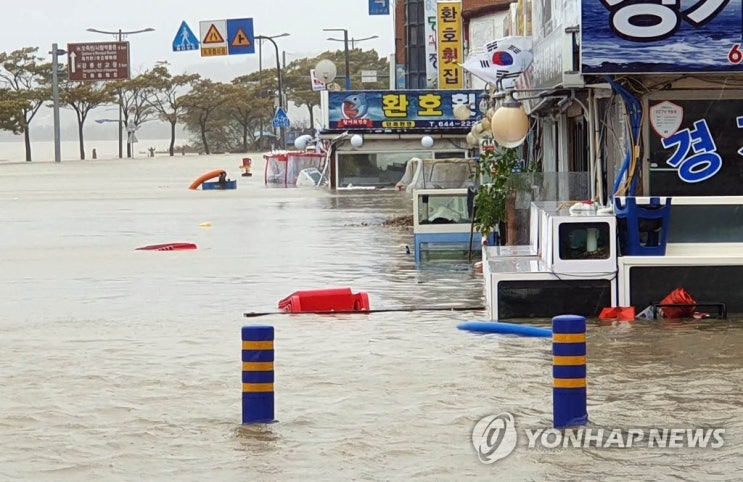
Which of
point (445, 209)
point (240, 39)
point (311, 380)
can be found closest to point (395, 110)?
point (240, 39)

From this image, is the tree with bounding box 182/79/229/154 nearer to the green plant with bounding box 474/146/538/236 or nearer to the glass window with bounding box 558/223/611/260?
the green plant with bounding box 474/146/538/236

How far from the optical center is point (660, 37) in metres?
14.6

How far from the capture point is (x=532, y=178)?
1922 centimetres

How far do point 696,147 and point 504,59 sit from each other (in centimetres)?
708

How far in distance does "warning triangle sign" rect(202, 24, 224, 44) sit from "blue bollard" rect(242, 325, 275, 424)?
61718mm

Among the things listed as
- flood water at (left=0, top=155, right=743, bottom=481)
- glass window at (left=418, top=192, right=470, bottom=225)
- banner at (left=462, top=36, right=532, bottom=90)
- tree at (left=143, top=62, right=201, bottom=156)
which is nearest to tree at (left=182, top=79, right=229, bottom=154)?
tree at (left=143, top=62, right=201, bottom=156)

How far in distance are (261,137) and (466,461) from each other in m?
120

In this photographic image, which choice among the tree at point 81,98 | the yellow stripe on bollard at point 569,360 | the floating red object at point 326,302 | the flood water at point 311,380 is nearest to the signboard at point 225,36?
the tree at point 81,98

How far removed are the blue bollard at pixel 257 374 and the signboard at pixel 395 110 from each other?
40323mm

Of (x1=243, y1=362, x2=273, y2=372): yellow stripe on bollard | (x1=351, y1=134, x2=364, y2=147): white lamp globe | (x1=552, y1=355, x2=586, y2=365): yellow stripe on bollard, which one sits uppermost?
(x1=351, y1=134, x2=364, y2=147): white lamp globe

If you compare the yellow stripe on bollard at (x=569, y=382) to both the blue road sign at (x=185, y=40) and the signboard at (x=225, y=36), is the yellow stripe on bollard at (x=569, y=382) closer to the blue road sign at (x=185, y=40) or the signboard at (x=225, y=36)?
the signboard at (x=225, y=36)

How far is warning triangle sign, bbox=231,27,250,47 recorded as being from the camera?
69.8m

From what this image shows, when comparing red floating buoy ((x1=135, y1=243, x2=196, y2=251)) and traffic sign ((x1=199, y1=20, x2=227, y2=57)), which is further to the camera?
traffic sign ((x1=199, y1=20, x2=227, y2=57))

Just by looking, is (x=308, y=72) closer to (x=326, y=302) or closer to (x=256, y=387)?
(x=326, y=302)
